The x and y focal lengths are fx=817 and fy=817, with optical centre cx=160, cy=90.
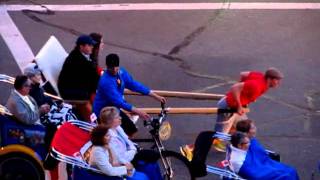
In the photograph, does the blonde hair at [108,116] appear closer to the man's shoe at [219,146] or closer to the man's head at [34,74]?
the man's head at [34,74]

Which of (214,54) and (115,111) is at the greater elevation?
(214,54)

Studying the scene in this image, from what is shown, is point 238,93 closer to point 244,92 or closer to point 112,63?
point 244,92

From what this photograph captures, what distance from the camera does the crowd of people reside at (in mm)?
8805

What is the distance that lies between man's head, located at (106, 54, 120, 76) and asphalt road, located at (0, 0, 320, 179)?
180 cm

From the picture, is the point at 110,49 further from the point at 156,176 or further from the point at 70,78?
the point at 156,176

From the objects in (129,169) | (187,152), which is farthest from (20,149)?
(187,152)

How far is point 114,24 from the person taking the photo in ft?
53.6

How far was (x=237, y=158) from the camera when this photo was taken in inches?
349

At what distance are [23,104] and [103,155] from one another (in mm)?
1406

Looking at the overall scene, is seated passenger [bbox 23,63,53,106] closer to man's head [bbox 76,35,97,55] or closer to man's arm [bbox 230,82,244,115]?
man's head [bbox 76,35,97,55]

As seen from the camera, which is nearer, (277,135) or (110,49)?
(277,135)

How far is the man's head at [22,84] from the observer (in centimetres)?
947

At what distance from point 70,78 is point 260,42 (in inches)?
231

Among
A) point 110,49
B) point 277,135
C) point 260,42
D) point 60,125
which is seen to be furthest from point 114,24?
point 60,125
